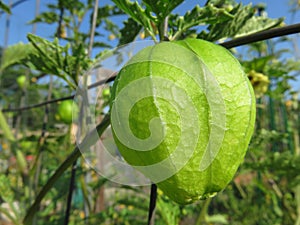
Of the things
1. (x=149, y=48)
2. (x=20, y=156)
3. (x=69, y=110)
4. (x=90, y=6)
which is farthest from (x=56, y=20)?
(x=149, y=48)

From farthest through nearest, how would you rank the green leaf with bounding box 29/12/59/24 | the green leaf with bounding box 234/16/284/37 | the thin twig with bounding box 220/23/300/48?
the green leaf with bounding box 29/12/59/24 < the green leaf with bounding box 234/16/284/37 < the thin twig with bounding box 220/23/300/48

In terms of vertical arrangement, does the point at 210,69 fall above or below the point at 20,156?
above

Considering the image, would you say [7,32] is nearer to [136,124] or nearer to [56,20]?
[56,20]

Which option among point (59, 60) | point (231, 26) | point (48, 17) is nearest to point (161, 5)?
point (231, 26)

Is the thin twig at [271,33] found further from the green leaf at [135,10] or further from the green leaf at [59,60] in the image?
the green leaf at [59,60]

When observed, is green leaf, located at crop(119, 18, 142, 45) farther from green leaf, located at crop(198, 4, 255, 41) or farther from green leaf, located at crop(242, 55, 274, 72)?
green leaf, located at crop(242, 55, 274, 72)

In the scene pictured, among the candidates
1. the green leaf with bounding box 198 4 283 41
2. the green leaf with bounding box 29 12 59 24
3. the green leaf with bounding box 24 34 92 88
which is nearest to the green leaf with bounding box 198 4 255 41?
the green leaf with bounding box 198 4 283 41
